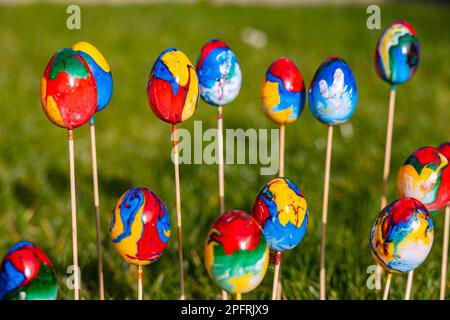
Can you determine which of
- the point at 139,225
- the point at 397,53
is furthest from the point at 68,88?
the point at 397,53

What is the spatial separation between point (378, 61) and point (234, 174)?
114 cm

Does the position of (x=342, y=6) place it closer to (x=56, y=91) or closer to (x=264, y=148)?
(x=264, y=148)

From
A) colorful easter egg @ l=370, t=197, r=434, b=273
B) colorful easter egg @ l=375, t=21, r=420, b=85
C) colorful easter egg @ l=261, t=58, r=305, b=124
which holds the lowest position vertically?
colorful easter egg @ l=370, t=197, r=434, b=273

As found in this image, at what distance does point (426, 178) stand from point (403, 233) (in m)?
0.22

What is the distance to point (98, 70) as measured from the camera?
5.23 feet

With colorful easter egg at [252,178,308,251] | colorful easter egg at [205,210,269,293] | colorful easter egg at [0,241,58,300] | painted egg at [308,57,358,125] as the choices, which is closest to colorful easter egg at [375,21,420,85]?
painted egg at [308,57,358,125]

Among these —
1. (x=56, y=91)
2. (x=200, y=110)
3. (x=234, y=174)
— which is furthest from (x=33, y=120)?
(x=56, y=91)

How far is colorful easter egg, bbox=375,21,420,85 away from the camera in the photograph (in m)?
1.77

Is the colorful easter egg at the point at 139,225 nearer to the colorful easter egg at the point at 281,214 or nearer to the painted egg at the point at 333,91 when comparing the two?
the colorful easter egg at the point at 281,214

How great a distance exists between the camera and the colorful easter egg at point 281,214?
56.8 inches

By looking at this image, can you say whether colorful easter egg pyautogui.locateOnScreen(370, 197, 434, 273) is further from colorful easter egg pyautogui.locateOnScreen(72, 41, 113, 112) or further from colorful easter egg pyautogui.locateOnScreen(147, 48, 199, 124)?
colorful easter egg pyautogui.locateOnScreen(72, 41, 113, 112)

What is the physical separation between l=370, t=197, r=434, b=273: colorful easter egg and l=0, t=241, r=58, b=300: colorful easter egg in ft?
2.37

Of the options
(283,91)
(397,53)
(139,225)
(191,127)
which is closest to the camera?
(139,225)

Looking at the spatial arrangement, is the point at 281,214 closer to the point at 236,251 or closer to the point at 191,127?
the point at 236,251
